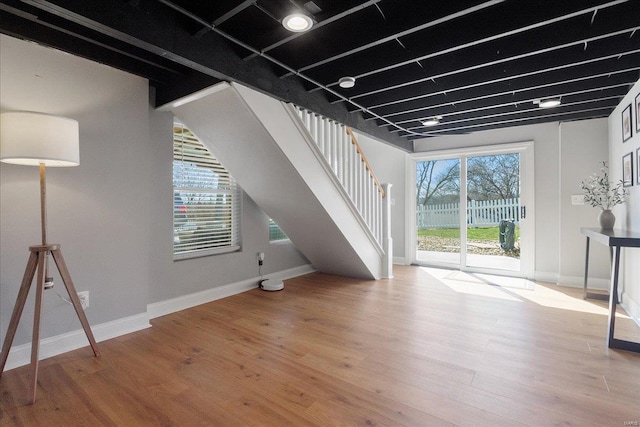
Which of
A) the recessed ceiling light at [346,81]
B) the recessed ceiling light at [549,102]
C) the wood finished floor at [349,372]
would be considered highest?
the recessed ceiling light at [549,102]

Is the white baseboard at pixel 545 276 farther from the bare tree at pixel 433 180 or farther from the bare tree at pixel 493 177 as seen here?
the bare tree at pixel 433 180

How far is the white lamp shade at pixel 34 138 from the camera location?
180cm

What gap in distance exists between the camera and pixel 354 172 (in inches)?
153

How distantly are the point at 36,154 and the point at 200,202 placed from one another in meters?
1.73

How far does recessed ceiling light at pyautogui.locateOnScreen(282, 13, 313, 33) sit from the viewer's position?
1.65 m

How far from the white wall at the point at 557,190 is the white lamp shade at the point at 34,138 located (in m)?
5.03

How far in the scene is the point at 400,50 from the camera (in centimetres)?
219

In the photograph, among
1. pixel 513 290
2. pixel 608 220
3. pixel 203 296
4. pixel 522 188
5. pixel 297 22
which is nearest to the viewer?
pixel 297 22

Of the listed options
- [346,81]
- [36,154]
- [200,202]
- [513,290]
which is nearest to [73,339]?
[36,154]

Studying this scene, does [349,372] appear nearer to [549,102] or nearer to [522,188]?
[549,102]

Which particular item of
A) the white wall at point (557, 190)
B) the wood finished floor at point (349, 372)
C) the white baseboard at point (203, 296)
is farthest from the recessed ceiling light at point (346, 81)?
the white wall at point (557, 190)

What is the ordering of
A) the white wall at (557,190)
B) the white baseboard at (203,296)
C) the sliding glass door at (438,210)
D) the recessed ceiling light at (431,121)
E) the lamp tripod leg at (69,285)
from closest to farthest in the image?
the lamp tripod leg at (69,285) < the white baseboard at (203,296) < the recessed ceiling light at (431,121) < the white wall at (557,190) < the sliding glass door at (438,210)

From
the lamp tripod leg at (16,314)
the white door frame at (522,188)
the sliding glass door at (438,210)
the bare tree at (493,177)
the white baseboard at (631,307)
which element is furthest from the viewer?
the sliding glass door at (438,210)

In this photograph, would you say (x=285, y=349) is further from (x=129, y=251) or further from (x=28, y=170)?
(x=28, y=170)
